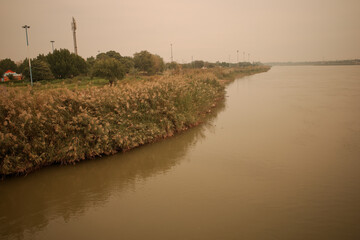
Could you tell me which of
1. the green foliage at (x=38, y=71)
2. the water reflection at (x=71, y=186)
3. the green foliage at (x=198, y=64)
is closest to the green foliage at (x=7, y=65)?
the green foliage at (x=38, y=71)

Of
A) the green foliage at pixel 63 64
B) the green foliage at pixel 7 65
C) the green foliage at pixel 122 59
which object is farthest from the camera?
the green foliage at pixel 7 65

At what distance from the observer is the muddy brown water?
5211 mm

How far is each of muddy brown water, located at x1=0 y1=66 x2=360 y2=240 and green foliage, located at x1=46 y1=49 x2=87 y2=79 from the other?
30.2m

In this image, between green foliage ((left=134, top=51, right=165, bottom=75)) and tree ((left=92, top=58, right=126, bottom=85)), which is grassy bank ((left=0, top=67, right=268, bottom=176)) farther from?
green foliage ((left=134, top=51, right=165, bottom=75))

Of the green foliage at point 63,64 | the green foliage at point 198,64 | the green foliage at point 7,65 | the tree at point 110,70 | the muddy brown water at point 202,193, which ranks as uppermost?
the green foliage at point 198,64

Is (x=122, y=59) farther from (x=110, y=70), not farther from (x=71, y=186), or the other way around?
(x=71, y=186)

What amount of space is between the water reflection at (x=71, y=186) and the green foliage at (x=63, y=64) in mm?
30407

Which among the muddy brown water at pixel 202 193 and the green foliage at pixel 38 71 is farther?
the green foliage at pixel 38 71

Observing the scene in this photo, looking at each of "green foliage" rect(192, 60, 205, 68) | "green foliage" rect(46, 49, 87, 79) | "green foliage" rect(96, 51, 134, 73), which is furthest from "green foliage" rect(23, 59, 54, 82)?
"green foliage" rect(192, 60, 205, 68)

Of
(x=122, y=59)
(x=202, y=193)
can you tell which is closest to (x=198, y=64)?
(x=122, y=59)

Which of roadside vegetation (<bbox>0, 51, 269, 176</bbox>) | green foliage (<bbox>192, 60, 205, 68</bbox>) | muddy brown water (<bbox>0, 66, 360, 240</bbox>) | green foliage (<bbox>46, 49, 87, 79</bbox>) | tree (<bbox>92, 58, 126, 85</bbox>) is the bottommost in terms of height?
muddy brown water (<bbox>0, 66, 360, 240</bbox>)

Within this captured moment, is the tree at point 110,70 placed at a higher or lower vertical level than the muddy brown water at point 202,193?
higher

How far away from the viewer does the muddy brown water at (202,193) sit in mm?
5211

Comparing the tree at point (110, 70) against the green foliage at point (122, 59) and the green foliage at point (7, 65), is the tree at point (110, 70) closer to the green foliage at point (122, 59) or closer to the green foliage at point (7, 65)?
the green foliage at point (122, 59)
